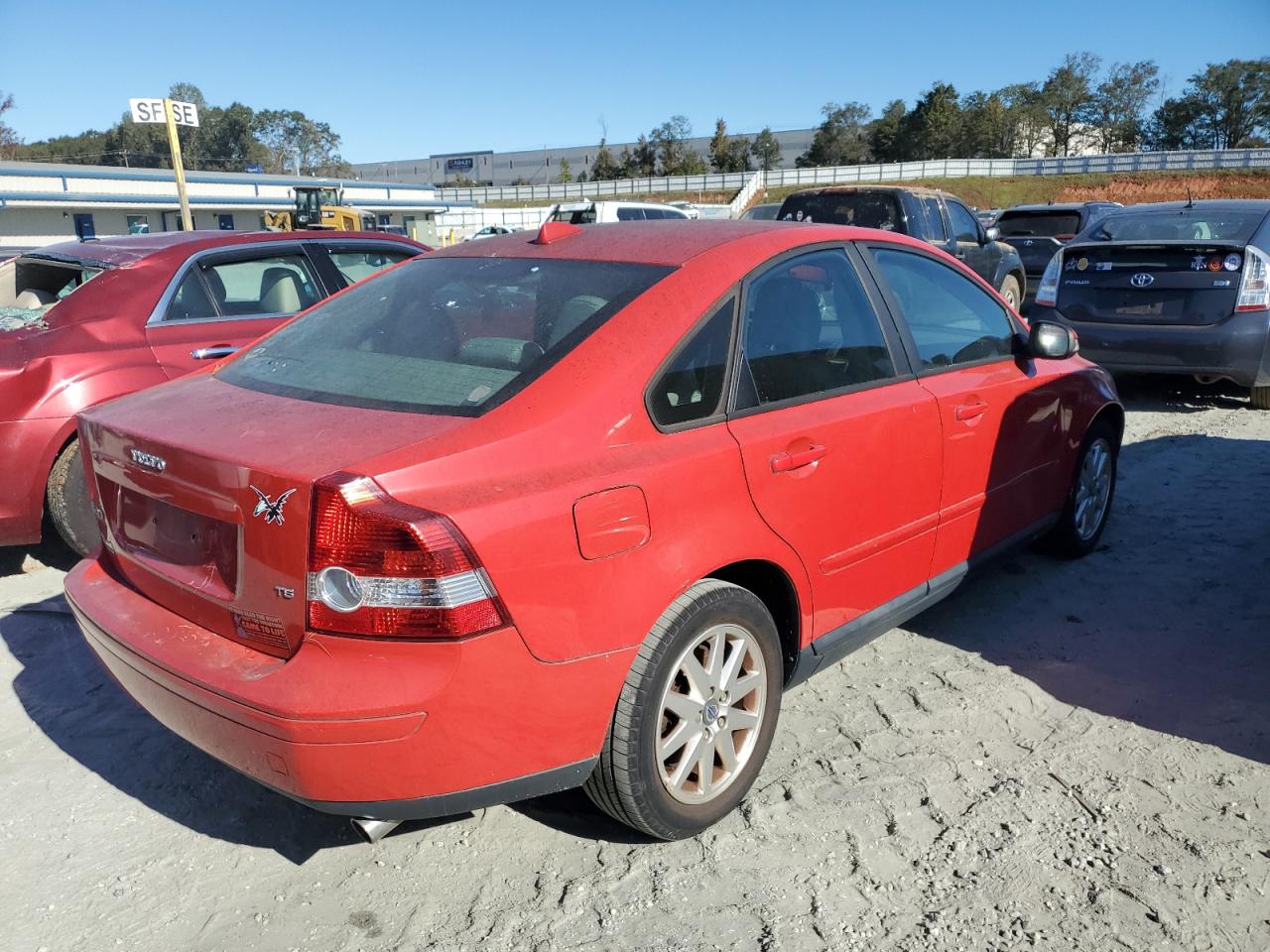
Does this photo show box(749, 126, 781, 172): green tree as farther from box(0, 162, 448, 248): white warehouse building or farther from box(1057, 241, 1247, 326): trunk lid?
box(1057, 241, 1247, 326): trunk lid

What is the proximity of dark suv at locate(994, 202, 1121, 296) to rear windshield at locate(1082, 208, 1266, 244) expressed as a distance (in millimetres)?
5562

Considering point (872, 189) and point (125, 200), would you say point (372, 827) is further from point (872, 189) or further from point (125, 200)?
point (125, 200)

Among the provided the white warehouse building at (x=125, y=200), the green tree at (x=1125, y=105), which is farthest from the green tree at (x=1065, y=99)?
the white warehouse building at (x=125, y=200)

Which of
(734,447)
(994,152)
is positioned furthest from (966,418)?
(994,152)

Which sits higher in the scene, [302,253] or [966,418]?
[302,253]

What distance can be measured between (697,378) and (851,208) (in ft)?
31.0

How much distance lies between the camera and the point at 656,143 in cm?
8362

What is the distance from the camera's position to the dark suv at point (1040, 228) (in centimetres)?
1392

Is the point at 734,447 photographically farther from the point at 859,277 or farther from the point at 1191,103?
the point at 1191,103

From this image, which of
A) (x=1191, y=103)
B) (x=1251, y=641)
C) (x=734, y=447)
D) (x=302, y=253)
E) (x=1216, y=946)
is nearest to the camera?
(x=1216, y=946)

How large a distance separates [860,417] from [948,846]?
1277 millimetres

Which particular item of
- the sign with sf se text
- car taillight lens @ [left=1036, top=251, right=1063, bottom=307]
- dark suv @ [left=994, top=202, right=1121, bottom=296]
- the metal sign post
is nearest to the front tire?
car taillight lens @ [left=1036, top=251, right=1063, bottom=307]

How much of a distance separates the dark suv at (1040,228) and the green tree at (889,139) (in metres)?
65.8

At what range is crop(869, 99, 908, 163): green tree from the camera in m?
76.1
